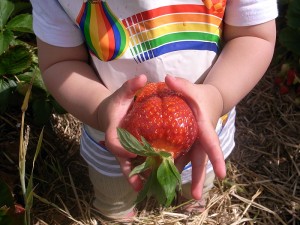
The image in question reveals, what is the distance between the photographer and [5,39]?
1.36m

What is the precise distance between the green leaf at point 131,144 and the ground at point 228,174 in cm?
76

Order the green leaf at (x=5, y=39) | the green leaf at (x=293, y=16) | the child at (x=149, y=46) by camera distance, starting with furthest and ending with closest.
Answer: the green leaf at (x=293, y=16)
the green leaf at (x=5, y=39)
the child at (x=149, y=46)

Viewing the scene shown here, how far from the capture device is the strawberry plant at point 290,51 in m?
1.62

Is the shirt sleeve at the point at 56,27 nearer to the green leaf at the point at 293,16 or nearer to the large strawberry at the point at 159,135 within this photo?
the large strawberry at the point at 159,135

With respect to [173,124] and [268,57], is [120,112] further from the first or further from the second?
[268,57]

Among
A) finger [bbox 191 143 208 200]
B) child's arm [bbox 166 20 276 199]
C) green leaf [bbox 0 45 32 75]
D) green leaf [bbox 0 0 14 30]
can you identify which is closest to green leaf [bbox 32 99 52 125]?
green leaf [bbox 0 45 32 75]

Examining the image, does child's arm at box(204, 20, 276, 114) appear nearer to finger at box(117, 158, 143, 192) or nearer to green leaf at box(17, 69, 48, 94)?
finger at box(117, 158, 143, 192)

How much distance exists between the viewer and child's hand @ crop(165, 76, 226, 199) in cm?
80

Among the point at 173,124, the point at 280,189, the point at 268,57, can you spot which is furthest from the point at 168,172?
the point at 280,189

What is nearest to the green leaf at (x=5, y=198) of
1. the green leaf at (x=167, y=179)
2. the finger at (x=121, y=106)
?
the finger at (x=121, y=106)

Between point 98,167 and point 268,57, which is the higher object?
point 268,57

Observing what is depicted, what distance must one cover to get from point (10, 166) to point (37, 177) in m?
0.09

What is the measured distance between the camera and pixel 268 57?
3.45ft

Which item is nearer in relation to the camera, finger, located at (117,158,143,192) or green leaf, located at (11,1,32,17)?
finger, located at (117,158,143,192)
